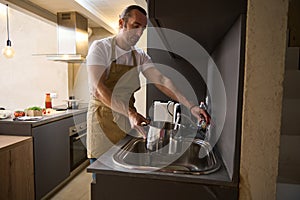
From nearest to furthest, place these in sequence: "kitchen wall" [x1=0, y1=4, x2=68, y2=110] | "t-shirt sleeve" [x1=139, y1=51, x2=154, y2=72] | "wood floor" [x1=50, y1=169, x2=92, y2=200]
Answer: "t-shirt sleeve" [x1=139, y1=51, x2=154, y2=72] < "wood floor" [x1=50, y1=169, x2=92, y2=200] < "kitchen wall" [x1=0, y1=4, x2=68, y2=110]

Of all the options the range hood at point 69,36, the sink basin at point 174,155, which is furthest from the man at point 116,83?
the range hood at point 69,36

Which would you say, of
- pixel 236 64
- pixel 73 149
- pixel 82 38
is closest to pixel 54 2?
pixel 82 38

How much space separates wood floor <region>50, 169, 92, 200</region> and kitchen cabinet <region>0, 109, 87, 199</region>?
10 centimetres

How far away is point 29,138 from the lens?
1758mm

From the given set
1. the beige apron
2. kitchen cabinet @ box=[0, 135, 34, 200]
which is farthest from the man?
kitchen cabinet @ box=[0, 135, 34, 200]

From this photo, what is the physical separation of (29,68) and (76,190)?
2.37m

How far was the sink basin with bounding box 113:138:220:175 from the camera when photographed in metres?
0.90

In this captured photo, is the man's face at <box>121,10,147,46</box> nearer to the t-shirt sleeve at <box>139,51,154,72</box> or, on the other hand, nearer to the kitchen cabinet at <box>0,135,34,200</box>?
the t-shirt sleeve at <box>139,51,154,72</box>

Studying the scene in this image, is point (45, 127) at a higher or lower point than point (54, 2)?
lower

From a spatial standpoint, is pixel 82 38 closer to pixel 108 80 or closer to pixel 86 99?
pixel 86 99

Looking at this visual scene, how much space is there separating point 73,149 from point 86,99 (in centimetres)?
125

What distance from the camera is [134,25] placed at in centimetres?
111

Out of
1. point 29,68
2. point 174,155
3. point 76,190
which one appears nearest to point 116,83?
point 174,155

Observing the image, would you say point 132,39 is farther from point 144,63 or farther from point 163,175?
point 163,175
